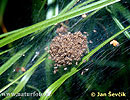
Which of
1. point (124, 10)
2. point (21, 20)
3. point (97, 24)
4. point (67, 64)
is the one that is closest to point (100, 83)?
point (67, 64)

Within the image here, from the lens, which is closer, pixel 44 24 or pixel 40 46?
pixel 44 24

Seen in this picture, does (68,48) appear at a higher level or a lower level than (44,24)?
lower

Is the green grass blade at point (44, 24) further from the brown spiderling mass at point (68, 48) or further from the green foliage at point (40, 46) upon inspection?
the brown spiderling mass at point (68, 48)

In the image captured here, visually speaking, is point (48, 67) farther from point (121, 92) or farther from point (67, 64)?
point (121, 92)

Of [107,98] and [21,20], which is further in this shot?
[21,20]

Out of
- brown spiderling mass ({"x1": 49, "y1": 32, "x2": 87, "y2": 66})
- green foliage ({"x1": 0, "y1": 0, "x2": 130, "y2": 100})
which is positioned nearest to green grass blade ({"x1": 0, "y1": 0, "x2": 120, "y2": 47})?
green foliage ({"x1": 0, "y1": 0, "x2": 130, "y2": 100})

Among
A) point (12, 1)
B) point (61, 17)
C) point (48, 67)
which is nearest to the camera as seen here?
point (61, 17)

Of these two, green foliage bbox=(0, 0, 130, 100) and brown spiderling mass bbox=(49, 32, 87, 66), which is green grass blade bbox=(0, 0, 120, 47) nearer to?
green foliage bbox=(0, 0, 130, 100)

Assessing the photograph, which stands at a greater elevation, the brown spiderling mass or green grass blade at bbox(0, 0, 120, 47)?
green grass blade at bbox(0, 0, 120, 47)
